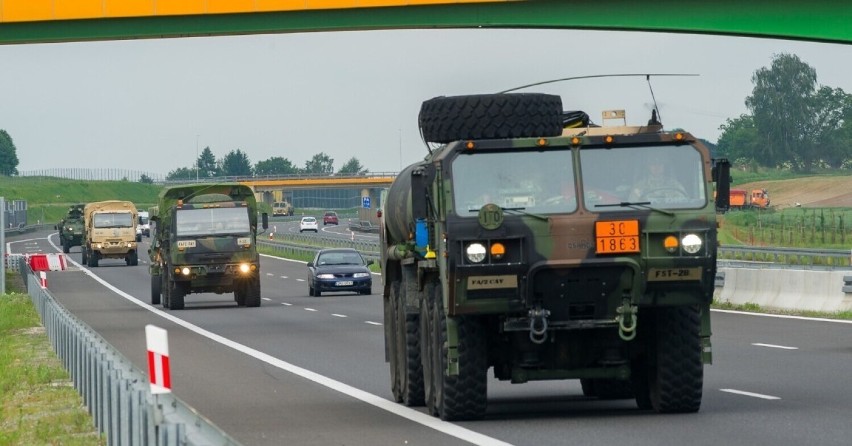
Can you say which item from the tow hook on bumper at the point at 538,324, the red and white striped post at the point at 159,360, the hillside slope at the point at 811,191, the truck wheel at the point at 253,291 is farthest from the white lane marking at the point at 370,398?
the hillside slope at the point at 811,191

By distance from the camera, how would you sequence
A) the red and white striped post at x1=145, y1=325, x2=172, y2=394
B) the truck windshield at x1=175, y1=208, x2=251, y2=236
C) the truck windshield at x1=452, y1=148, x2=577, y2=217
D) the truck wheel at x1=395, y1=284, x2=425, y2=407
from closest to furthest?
the red and white striped post at x1=145, y1=325, x2=172, y2=394 < the truck windshield at x1=452, y1=148, x2=577, y2=217 < the truck wheel at x1=395, y1=284, x2=425, y2=407 < the truck windshield at x1=175, y1=208, x2=251, y2=236

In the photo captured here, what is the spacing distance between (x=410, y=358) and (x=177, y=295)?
29444mm

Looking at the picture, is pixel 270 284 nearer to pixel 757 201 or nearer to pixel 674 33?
pixel 674 33

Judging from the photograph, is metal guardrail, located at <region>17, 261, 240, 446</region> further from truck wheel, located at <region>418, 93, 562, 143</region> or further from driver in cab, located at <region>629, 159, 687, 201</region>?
driver in cab, located at <region>629, 159, 687, 201</region>

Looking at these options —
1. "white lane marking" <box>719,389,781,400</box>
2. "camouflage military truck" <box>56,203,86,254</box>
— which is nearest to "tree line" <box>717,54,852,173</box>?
"camouflage military truck" <box>56,203,86,254</box>

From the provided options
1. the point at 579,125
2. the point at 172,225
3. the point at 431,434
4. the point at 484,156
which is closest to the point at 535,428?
the point at 431,434

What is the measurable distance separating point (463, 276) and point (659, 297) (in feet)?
5.39

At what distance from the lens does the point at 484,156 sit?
1494 cm

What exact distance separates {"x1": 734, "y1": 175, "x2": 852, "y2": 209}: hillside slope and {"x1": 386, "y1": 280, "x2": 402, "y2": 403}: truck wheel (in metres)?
102

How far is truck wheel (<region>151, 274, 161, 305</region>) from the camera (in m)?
49.2

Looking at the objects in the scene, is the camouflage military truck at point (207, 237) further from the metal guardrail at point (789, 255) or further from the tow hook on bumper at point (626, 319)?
the tow hook on bumper at point (626, 319)

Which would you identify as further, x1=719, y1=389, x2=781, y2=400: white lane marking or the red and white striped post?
x1=719, y1=389, x2=781, y2=400: white lane marking

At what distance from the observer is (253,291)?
46406 mm

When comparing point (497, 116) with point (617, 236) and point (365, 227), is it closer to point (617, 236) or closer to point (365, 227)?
point (617, 236)
